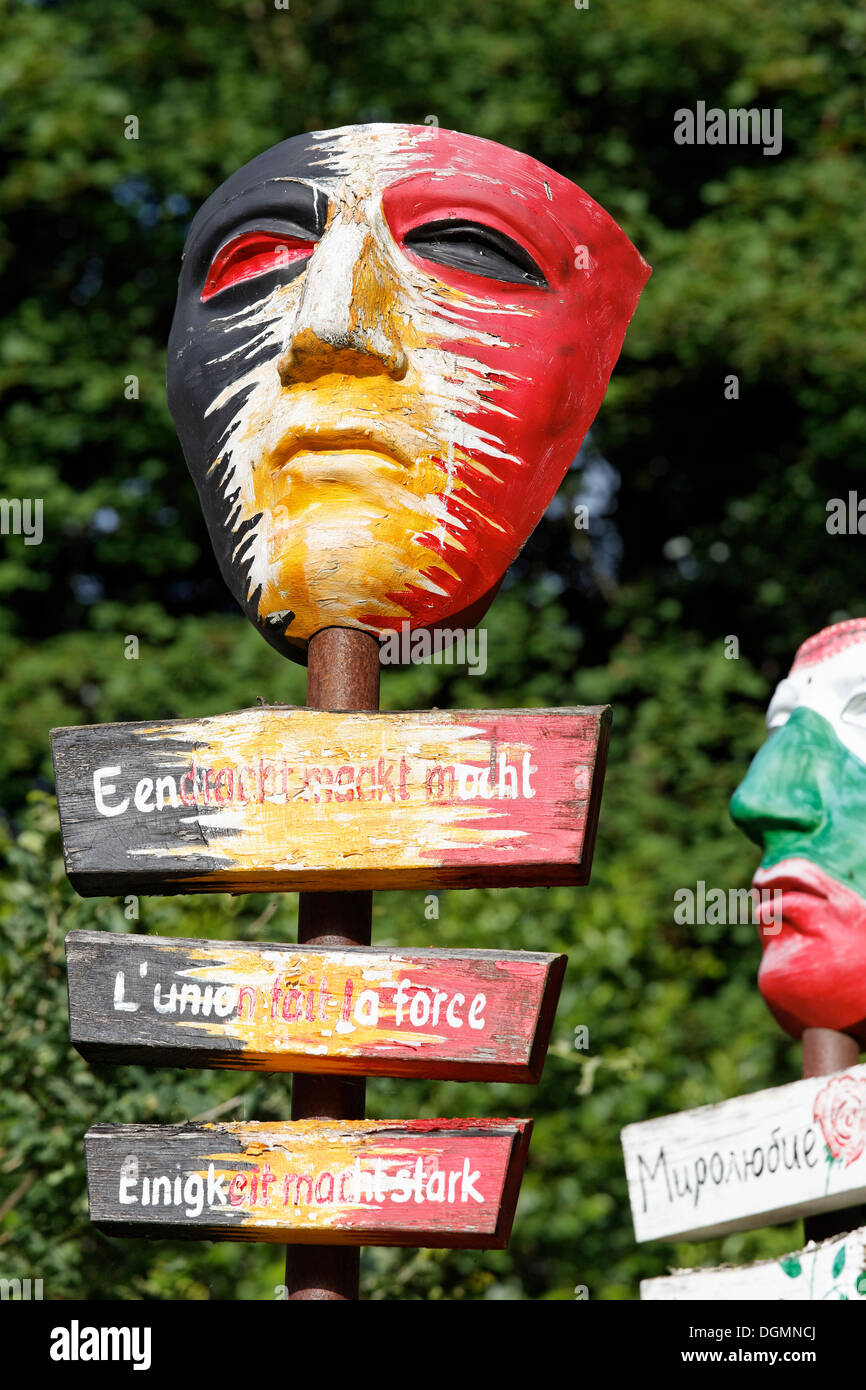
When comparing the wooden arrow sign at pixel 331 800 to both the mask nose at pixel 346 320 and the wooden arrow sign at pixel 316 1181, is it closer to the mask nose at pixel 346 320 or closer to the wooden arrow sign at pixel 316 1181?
the wooden arrow sign at pixel 316 1181

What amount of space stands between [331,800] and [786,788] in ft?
4.15

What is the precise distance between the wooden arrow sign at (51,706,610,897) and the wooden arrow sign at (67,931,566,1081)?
11 cm

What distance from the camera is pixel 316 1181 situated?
2391 mm

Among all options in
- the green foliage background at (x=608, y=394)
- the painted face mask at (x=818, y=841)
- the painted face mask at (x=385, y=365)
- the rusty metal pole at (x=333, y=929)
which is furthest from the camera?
the green foliage background at (x=608, y=394)

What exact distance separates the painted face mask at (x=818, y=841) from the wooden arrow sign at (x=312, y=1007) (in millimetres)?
1043

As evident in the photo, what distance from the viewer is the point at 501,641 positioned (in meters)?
7.52

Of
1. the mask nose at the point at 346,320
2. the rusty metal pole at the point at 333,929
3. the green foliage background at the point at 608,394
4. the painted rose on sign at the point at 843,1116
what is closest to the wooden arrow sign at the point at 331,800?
the rusty metal pole at the point at 333,929

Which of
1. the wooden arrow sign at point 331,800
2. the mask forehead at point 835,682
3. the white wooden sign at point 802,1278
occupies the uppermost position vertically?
the mask forehead at point 835,682

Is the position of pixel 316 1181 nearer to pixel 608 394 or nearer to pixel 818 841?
pixel 818 841

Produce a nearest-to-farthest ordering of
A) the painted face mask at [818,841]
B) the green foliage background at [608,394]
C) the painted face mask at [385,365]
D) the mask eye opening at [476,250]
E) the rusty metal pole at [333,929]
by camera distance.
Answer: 1. the rusty metal pole at [333,929]
2. the painted face mask at [385,365]
3. the mask eye opening at [476,250]
4. the painted face mask at [818,841]
5. the green foliage background at [608,394]

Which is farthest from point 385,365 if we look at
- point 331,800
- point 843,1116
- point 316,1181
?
point 843,1116

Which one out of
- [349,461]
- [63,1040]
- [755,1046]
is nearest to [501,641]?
[755,1046]

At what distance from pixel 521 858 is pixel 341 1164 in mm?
503

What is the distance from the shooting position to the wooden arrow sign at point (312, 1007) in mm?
2371
